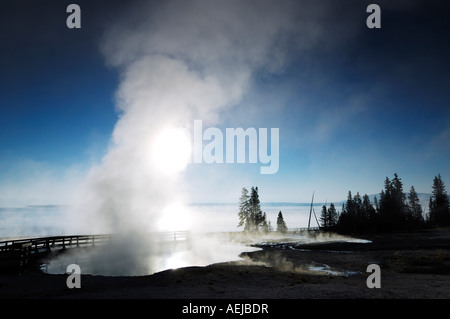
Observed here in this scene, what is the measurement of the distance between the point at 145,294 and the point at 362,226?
2459 inches

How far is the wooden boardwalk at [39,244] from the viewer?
17.3 meters

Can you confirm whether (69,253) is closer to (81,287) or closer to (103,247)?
(103,247)

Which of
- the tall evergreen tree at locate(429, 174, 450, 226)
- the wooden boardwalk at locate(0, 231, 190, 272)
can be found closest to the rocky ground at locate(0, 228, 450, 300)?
the wooden boardwalk at locate(0, 231, 190, 272)

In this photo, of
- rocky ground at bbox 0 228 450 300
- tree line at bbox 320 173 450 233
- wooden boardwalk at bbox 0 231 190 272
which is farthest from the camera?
tree line at bbox 320 173 450 233

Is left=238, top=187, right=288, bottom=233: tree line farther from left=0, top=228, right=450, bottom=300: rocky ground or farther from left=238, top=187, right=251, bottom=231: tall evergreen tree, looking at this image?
left=0, top=228, right=450, bottom=300: rocky ground

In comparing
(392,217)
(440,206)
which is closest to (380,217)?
(392,217)

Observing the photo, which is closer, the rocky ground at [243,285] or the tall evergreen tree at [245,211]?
the rocky ground at [243,285]

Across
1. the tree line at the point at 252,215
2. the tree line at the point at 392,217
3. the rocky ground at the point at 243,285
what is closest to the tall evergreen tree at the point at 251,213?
the tree line at the point at 252,215

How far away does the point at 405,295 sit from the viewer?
978 cm

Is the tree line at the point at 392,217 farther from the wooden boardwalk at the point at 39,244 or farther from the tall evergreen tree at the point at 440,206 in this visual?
the wooden boardwalk at the point at 39,244

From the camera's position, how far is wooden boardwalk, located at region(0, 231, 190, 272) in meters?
17.3

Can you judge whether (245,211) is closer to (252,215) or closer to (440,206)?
(252,215)

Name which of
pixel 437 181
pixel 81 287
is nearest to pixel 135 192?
pixel 81 287

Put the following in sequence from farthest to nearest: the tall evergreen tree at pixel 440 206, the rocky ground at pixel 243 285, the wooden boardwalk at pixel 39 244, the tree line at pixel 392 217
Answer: the tall evergreen tree at pixel 440 206
the tree line at pixel 392 217
the wooden boardwalk at pixel 39 244
the rocky ground at pixel 243 285
